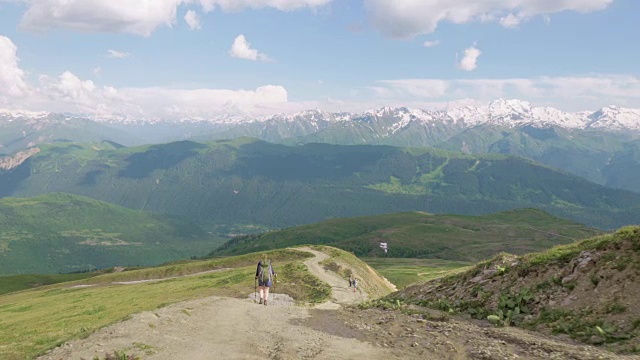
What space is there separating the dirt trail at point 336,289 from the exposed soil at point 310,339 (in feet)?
77.8

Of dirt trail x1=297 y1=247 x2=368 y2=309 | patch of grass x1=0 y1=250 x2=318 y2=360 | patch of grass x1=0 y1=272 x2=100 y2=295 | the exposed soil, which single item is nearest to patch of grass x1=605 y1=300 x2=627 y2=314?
the exposed soil

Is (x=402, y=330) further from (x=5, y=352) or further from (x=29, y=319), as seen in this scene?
(x=29, y=319)

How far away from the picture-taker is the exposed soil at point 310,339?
2023cm

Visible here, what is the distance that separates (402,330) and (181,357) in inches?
493

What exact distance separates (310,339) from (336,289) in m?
40.5

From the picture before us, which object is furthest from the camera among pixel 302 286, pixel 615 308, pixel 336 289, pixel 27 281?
pixel 27 281

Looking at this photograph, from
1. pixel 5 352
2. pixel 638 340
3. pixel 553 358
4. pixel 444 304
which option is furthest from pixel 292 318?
pixel 5 352

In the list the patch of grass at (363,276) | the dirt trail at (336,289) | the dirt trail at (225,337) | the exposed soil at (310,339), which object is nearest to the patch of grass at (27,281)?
the patch of grass at (363,276)

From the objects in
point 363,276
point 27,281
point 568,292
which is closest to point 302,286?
point 363,276

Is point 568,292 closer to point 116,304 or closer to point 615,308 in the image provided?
point 615,308

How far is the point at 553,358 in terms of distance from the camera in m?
18.2

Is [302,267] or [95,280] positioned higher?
[302,267]

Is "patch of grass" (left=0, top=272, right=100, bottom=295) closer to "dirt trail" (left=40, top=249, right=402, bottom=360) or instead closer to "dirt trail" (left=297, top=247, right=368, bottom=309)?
"dirt trail" (left=297, top=247, right=368, bottom=309)

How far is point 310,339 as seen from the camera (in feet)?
78.0
